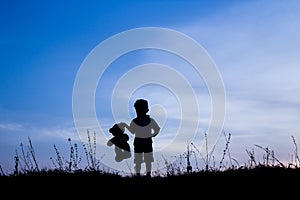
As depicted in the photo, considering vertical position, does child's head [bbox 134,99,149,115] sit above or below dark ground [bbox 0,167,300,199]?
above

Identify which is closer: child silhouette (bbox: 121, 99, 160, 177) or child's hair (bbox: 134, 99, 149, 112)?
child silhouette (bbox: 121, 99, 160, 177)

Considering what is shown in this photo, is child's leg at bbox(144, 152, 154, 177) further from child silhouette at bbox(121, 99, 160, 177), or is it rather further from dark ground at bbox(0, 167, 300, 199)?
dark ground at bbox(0, 167, 300, 199)

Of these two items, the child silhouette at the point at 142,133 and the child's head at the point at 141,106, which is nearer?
the child silhouette at the point at 142,133

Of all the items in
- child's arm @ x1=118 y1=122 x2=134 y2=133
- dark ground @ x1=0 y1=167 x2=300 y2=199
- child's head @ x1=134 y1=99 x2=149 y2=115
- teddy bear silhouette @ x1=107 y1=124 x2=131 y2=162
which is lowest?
dark ground @ x1=0 y1=167 x2=300 y2=199

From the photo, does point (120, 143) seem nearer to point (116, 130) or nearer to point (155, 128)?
point (116, 130)

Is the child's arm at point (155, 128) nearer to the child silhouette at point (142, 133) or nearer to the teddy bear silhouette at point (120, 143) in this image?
the child silhouette at point (142, 133)

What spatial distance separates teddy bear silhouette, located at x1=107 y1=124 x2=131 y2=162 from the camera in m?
11.7

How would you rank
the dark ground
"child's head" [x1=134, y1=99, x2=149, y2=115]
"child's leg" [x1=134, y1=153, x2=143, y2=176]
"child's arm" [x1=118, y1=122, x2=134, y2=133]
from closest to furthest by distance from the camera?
the dark ground, "child's leg" [x1=134, y1=153, x2=143, y2=176], "child's arm" [x1=118, y1=122, x2=134, y2=133], "child's head" [x1=134, y1=99, x2=149, y2=115]

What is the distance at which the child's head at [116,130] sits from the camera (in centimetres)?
1177

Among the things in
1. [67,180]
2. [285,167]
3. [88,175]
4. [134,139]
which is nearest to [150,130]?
[134,139]

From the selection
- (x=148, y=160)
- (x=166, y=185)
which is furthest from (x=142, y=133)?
(x=166, y=185)


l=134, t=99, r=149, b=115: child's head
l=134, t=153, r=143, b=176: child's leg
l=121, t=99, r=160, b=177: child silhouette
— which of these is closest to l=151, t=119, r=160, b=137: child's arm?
l=121, t=99, r=160, b=177: child silhouette

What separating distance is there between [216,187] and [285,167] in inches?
80.1

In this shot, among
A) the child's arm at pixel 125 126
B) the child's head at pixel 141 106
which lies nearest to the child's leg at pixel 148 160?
the child's arm at pixel 125 126
